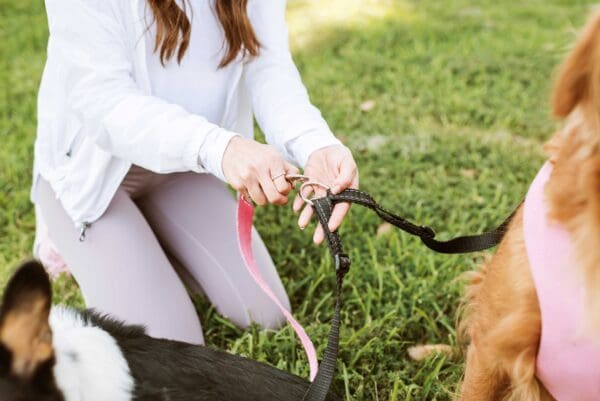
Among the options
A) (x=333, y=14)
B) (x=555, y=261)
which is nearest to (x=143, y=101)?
(x=555, y=261)

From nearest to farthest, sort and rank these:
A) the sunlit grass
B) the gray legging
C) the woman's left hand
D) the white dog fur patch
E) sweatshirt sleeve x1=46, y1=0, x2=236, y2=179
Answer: the white dog fur patch < the woman's left hand < sweatshirt sleeve x1=46, y1=0, x2=236, y2=179 < the gray legging < the sunlit grass

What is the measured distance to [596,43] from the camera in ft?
4.40

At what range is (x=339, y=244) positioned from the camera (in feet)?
6.53

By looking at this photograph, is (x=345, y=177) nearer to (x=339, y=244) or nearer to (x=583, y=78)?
(x=339, y=244)

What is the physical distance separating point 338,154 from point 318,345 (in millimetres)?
813

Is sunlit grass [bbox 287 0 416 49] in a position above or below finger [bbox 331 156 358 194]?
below

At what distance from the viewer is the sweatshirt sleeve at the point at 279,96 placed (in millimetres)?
2586

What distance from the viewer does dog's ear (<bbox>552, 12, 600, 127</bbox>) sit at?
1346 mm

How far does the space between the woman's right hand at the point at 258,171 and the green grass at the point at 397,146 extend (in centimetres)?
79

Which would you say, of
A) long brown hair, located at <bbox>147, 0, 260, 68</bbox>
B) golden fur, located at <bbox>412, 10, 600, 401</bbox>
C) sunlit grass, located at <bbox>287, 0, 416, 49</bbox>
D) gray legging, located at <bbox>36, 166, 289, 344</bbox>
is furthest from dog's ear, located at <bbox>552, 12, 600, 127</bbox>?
sunlit grass, located at <bbox>287, 0, 416, 49</bbox>

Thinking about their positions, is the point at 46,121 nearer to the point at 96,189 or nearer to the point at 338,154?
the point at 96,189

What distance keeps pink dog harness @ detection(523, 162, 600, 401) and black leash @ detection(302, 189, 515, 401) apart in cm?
37

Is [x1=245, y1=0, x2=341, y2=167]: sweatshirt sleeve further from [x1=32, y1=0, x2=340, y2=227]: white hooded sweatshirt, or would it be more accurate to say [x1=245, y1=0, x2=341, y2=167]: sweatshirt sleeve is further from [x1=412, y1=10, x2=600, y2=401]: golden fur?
[x1=412, y1=10, x2=600, y2=401]: golden fur

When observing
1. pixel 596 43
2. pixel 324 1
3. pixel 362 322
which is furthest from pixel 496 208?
pixel 324 1
